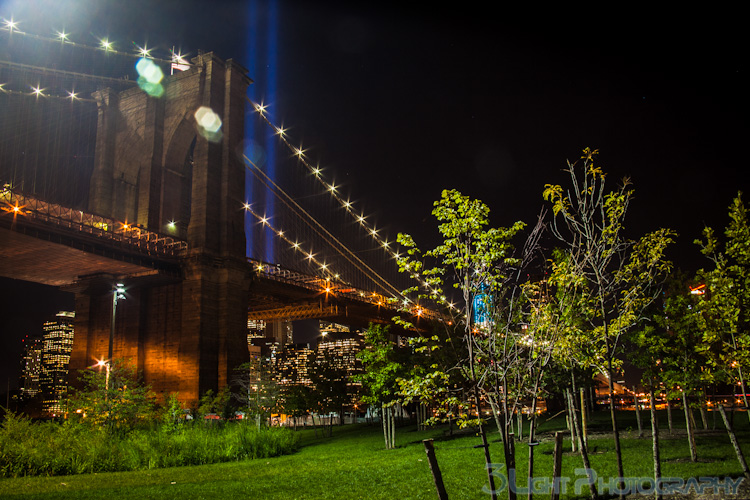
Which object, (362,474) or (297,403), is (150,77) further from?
(362,474)

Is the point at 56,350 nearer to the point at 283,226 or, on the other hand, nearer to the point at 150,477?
the point at 283,226

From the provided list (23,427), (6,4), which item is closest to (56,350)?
(6,4)

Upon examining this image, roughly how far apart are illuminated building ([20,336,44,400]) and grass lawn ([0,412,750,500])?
135 metres

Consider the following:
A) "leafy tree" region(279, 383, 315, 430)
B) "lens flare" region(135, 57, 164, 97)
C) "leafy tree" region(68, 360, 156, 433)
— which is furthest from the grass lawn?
"lens flare" region(135, 57, 164, 97)

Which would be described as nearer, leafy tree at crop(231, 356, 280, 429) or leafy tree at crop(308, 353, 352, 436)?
leafy tree at crop(231, 356, 280, 429)

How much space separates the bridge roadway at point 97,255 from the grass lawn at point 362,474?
16100mm

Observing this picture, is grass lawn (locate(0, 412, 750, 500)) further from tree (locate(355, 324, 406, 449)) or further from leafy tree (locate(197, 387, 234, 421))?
leafy tree (locate(197, 387, 234, 421))

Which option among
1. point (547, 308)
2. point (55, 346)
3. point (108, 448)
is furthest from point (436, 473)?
point (55, 346)

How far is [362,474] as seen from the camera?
45.8 ft

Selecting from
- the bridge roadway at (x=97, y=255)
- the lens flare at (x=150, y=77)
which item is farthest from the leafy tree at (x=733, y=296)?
the lens flare at (x=150, y=77)

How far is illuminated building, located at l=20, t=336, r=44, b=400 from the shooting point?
131125 mm

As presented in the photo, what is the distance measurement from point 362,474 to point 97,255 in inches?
1201

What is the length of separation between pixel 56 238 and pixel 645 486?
118 feet

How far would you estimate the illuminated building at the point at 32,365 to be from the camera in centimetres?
13112
